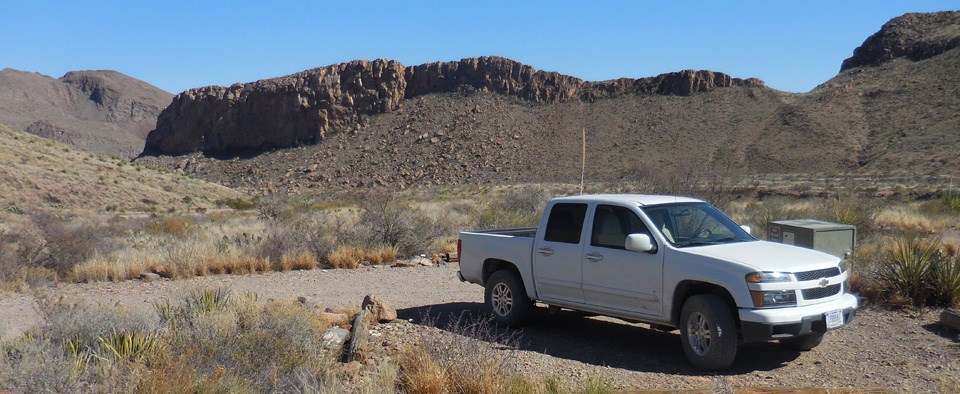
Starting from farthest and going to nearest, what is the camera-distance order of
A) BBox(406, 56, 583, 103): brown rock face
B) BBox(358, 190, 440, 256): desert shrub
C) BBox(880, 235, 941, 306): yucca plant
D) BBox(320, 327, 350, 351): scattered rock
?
BBox(406, 56, 583, 103): brown rock face, BBox(358, 190, 440, 256): desert shrub, BBox(880, 235, 941, 306): yucca plant, BBox(320, 327, 350, 351): scattered rock

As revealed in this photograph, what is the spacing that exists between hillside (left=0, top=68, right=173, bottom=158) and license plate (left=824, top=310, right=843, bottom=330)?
12816 cm

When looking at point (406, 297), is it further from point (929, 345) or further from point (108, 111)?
point (108, 111)

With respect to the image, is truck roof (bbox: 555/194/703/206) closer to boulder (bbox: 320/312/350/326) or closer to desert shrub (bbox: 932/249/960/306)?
boulder (bbox: 320/312/350/326)

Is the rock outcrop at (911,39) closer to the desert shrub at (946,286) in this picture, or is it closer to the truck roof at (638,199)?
the desert shrub at (946,286)

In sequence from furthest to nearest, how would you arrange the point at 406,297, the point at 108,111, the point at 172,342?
the point at 108,111 → the point at 406,297 → the point at 172,342

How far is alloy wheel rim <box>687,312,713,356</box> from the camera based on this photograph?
7.78 metres

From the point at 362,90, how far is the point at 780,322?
86819mm

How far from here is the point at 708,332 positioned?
305 inches

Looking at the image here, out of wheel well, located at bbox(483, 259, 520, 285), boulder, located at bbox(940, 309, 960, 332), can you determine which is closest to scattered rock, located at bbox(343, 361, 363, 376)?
wheel well, located at bbox(483, 259, 520, 285)

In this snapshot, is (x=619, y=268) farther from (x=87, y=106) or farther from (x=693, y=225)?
(x=87, y=106)

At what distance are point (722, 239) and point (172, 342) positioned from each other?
18.6 feet

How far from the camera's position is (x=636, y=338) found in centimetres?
944

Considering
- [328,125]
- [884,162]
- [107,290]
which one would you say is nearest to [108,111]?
[328,125]

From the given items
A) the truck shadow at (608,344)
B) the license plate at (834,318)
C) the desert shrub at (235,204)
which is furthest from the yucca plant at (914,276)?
the desert shrub at (235,204)
